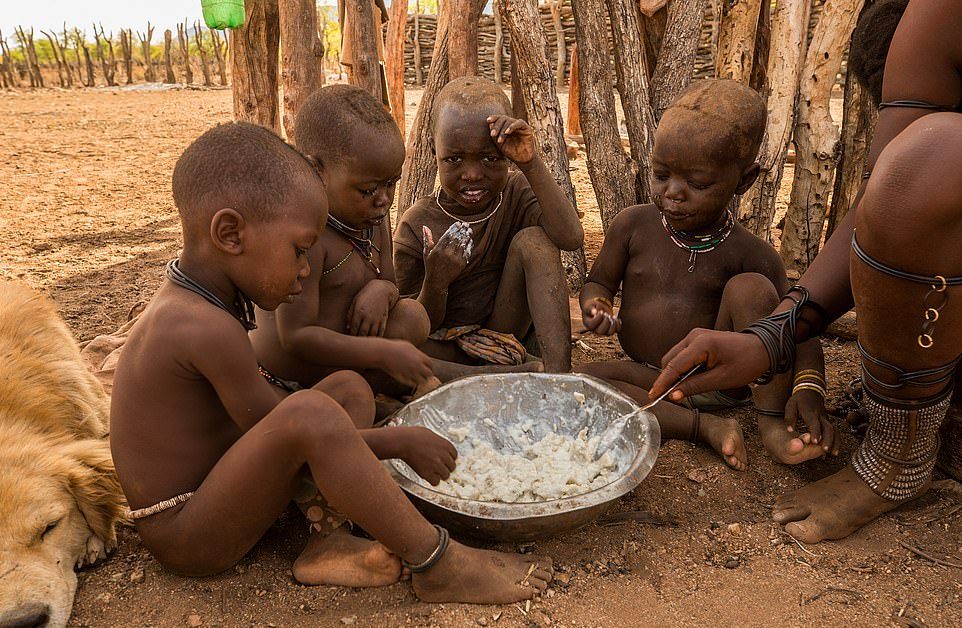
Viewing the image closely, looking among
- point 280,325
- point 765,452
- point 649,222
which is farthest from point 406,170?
point 765,452

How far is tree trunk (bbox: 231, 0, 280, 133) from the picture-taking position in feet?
15.8

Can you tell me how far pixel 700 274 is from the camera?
9.50 ft

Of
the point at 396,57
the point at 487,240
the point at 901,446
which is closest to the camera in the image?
the point at 901,446

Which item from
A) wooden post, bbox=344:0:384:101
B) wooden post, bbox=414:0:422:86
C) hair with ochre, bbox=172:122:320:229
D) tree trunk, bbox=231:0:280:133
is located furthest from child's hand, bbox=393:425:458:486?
wooden post, bbox=414:0:422:86

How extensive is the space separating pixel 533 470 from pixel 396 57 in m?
5.22

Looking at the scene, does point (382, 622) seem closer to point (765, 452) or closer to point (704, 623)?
point (704, 623)

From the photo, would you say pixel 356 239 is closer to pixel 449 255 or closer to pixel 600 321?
pixel 449 255

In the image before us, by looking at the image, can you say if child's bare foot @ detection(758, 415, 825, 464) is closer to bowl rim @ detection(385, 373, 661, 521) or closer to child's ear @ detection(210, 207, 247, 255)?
bowl rim @ detection(385, 373, 661, 521)

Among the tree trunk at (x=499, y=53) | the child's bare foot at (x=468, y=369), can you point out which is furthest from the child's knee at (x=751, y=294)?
the tree trunk at (x=499, y=53)

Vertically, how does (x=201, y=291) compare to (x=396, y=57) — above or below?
below

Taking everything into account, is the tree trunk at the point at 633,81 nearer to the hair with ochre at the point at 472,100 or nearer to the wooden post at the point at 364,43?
the hair with ochre at the point at 472,100

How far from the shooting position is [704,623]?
1866mm

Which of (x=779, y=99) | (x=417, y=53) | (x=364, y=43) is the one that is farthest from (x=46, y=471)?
(x=417, y=53)

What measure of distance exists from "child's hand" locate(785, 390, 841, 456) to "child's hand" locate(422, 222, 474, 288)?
1.26 metres
